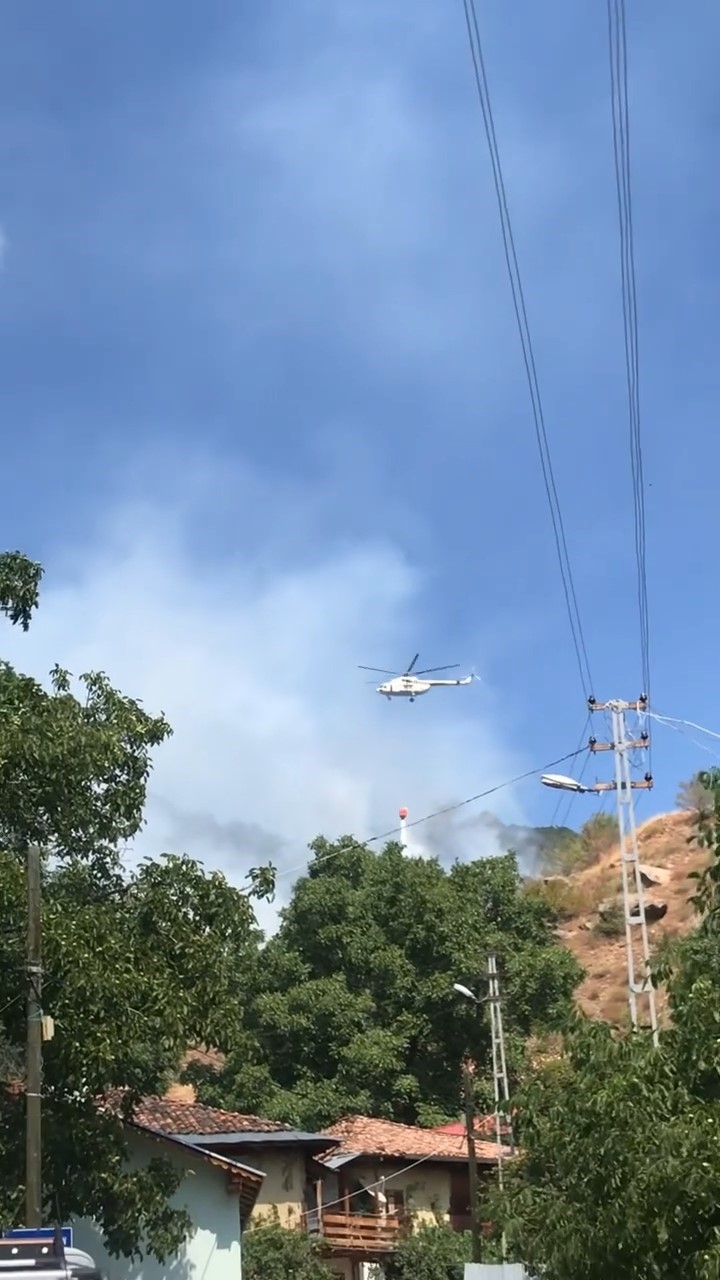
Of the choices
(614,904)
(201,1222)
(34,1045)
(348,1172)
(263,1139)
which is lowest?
(201,1222)

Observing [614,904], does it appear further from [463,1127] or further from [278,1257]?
[278,1257]

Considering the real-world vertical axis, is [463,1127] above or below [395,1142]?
above

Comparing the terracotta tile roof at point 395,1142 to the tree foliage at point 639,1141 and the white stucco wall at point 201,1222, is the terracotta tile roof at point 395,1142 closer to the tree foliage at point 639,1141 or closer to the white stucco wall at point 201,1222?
the white stucco wall at point 201,1222

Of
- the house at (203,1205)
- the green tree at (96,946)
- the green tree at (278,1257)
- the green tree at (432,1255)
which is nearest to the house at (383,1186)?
the green tree at (432,1255)

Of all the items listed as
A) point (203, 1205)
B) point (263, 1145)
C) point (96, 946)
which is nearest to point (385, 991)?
point (263, 1145)

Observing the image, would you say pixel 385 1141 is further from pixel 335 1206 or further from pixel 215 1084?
pixel 215 1084

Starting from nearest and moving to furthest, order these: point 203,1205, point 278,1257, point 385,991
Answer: point 203,1205
point 278,1257
point 385,991

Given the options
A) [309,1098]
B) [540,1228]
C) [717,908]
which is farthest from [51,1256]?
[309,1098]

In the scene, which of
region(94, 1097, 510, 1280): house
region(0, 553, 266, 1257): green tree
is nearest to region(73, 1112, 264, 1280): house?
region(94, 1097, 510, 1280): house
